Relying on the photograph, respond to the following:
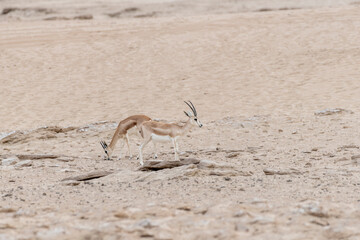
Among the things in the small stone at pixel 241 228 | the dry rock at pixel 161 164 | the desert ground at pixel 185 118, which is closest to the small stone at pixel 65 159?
the desert ground at pixel 185 118

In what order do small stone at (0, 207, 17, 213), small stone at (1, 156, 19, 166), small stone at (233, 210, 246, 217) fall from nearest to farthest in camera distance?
small stone at (233, 210, 246, 217), small stone at (0, 207, 17, 213), small stone at (1, 156, 19, 166)

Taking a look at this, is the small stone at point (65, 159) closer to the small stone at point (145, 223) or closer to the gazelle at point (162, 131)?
the gazelle at point (162, 131)

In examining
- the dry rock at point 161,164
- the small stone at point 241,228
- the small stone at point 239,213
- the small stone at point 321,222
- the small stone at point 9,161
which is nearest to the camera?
the small stone at point 241,228

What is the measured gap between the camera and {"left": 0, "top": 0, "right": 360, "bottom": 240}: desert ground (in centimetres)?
550

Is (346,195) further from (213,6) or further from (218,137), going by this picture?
(213,6)

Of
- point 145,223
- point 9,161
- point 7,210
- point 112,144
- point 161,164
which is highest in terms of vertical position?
point 145,223

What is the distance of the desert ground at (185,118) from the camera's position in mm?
5496

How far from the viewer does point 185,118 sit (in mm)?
13992

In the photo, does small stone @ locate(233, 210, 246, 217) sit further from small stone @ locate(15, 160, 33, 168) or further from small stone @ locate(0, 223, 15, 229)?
small stone @ locate(15, 160, 33, 168)

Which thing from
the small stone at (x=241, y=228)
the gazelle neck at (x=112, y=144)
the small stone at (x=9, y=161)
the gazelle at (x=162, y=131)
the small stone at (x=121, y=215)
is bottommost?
the gazelle neck at (x=112, y=144)

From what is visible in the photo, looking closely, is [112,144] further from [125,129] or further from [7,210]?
[7,210]

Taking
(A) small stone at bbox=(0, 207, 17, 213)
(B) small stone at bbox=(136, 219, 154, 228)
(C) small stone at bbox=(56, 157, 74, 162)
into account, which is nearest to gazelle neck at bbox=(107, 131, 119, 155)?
(C) small stone at bbox=(56, 157, 74, 162)

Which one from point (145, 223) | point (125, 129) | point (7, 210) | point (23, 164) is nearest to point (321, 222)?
point (145, 223)

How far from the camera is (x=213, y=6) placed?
3241 centimetres
